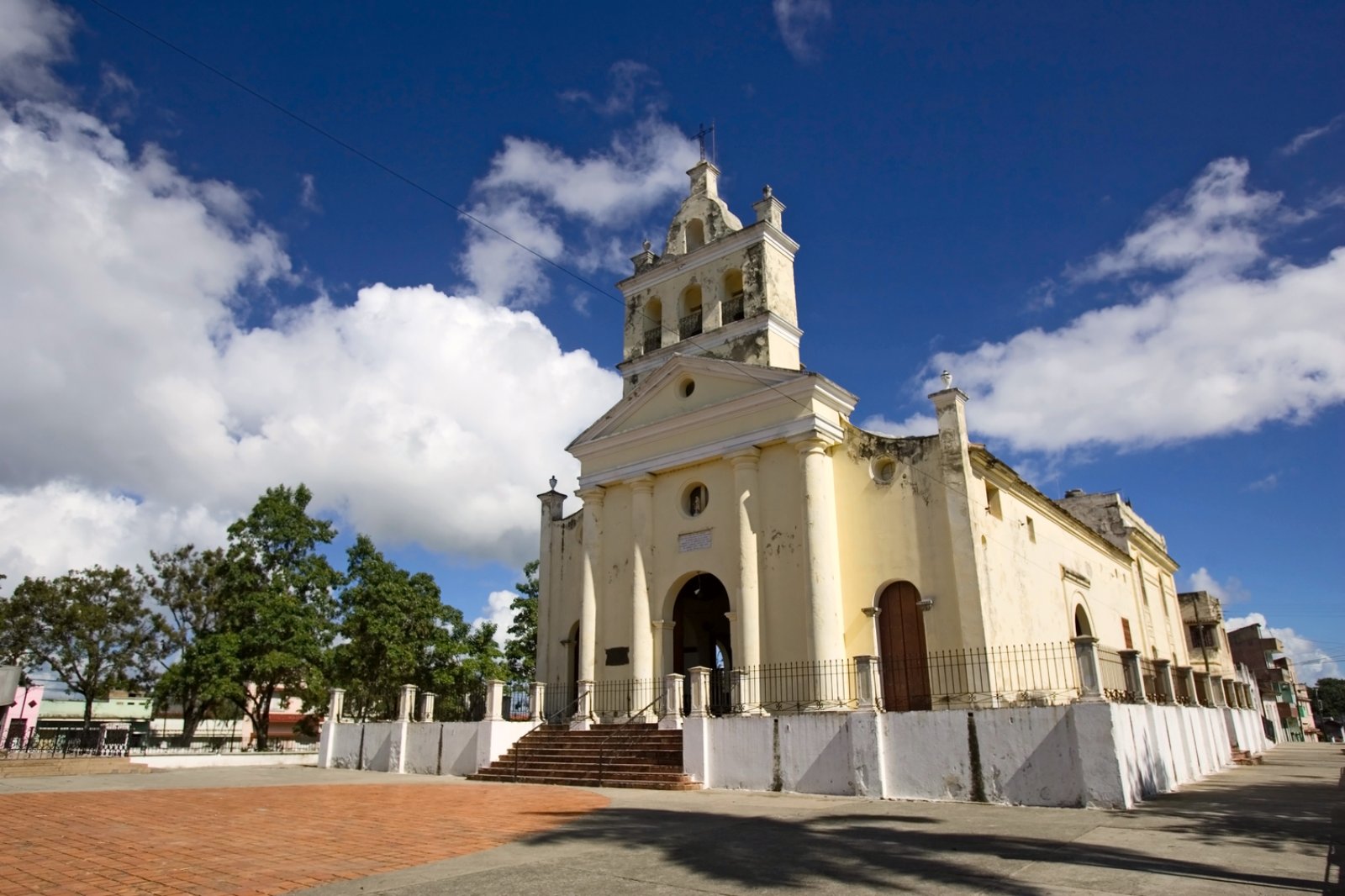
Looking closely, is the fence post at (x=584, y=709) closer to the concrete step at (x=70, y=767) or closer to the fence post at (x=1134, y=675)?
the concrete step at (x=70, y=767)

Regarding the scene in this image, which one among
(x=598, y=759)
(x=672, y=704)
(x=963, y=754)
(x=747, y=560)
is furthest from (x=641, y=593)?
(x=963, y=754)

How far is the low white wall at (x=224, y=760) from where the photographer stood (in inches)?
757

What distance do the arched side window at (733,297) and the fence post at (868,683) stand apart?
10427 mm

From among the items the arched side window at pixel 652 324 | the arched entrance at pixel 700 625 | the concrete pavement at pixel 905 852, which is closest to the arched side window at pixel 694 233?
the arched side window at pixel 652 324

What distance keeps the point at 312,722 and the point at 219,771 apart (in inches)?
697

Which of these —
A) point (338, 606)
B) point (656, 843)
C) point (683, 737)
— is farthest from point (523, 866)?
point (338, 606)

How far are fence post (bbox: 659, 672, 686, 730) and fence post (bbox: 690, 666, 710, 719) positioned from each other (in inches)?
27.1

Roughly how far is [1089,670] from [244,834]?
10.5 m

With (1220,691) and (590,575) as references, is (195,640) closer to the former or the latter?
(590,575)

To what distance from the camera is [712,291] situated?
22422mm

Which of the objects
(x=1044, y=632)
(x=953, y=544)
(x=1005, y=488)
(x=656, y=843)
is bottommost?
(x=656, y=843)

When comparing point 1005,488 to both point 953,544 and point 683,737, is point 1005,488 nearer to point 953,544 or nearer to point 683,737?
point 953,544

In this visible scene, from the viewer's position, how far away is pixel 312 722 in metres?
35.2

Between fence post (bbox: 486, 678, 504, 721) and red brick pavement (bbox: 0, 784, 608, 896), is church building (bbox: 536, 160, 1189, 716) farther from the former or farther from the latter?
red brick pavement (bbox: 0, 784, 608, 896)
